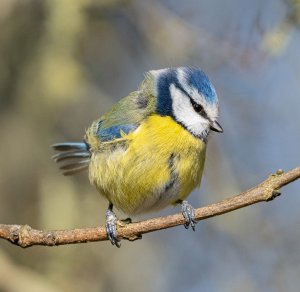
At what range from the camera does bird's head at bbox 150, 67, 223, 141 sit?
3.08m

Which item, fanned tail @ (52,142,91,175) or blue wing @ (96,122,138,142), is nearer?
blue wing @ (96,122,138,142)

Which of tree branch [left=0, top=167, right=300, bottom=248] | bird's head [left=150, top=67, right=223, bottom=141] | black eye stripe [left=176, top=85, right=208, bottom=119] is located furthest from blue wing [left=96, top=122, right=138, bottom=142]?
tree branch [left=0, top=167, right=300, bottom=248]

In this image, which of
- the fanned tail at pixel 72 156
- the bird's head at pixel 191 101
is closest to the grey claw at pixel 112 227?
the bird's head at pixel 191 101

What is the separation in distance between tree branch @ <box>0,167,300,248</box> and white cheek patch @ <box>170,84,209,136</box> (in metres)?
0.94

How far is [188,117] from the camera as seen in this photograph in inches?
124

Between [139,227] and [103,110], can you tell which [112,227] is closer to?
[139,227]

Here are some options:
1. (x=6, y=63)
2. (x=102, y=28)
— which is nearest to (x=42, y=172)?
(x=6, y=63)

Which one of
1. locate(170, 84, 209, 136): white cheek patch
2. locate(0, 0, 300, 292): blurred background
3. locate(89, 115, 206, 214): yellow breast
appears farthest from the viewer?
locate(0, 0, 300, 292): blurred background

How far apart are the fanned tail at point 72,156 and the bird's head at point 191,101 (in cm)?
82

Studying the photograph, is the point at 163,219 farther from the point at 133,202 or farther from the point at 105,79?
the point at 105,79

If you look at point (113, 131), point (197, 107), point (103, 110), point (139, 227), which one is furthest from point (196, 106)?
point (103, 110)

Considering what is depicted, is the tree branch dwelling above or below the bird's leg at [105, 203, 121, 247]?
below

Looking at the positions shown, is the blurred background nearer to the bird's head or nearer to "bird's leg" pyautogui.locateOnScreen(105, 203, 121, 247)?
the bird's head

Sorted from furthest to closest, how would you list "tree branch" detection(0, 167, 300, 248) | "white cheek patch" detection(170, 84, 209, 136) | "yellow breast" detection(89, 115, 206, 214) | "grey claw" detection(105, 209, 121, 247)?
"white cheek patch" detection(170, 84, 209, 136) → "yellow breast" detection(89, 115, 206, 214) → "grey claw" detection(105, 209, 121, 247) → "tree branch" detection(0, 167, 300, 248)
